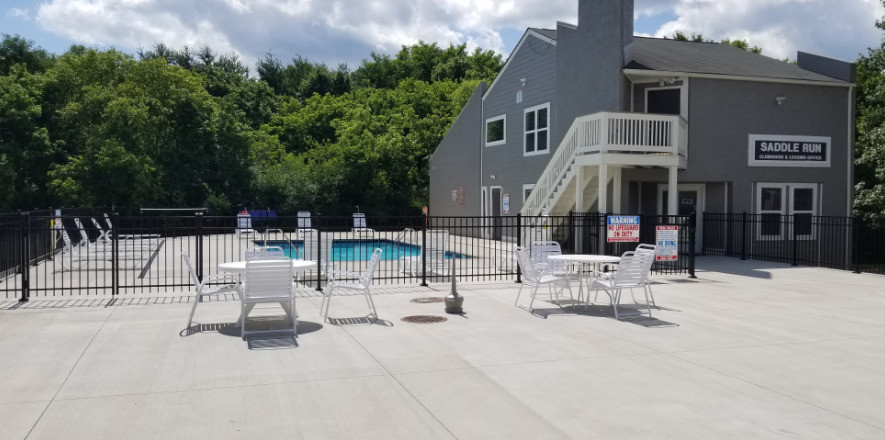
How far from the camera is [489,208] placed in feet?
90.3

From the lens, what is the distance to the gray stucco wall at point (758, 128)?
63.0ft

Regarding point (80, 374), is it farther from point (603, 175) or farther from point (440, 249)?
point (603, 175)

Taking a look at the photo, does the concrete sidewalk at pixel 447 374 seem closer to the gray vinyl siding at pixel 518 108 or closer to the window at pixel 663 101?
the window at pixel 663 101

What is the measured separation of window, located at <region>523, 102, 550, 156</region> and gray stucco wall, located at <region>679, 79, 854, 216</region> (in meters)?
5.30

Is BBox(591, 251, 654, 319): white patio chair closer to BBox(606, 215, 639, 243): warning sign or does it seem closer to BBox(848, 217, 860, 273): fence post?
BBox(606, 215, 639, 243): warning sign

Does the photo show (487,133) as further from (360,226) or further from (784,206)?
(360,226)

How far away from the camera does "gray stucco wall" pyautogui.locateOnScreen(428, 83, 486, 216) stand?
28.4m

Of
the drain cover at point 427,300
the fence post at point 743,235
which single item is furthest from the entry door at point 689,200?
the drain cover at point 427,300

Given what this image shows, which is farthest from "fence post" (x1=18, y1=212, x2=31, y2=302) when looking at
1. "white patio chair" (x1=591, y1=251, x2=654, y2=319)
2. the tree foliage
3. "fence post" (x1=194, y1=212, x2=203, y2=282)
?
the tree foliage

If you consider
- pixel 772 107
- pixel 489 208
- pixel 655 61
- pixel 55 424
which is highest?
pixel 655 61

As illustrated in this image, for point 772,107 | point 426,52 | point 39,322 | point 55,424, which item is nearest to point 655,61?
point 772,107

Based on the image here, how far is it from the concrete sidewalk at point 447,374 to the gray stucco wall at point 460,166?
18.3 m

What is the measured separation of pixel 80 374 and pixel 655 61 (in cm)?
1770

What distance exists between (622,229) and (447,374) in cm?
888
